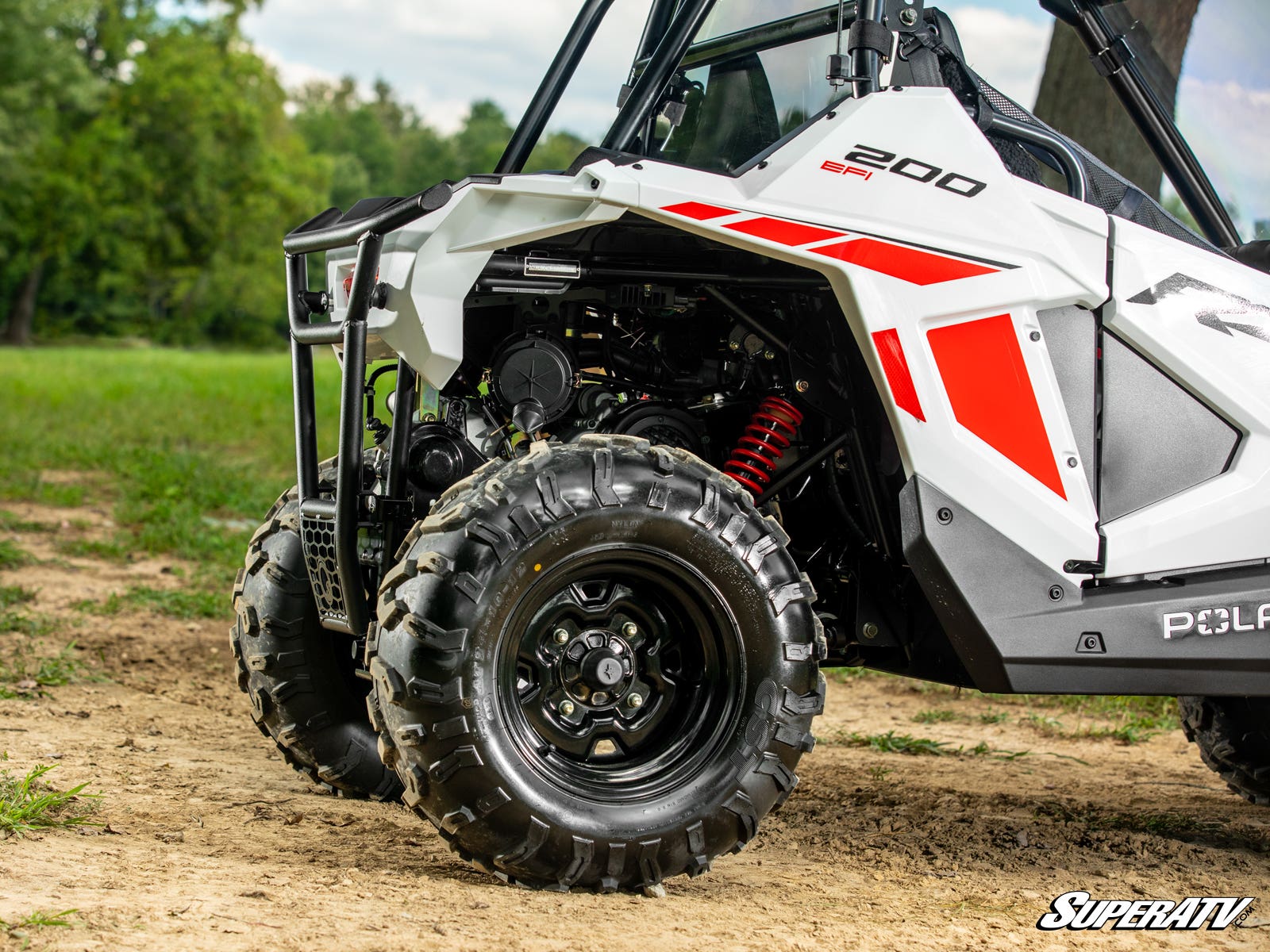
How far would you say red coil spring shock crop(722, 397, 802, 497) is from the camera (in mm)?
4070

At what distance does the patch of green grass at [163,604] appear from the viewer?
7457 millimetres

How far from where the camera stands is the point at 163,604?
7.66 m

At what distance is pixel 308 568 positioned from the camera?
400 cm

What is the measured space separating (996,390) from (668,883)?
154 cm

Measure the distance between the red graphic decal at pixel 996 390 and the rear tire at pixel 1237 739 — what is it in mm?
1534

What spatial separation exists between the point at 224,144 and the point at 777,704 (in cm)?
5140

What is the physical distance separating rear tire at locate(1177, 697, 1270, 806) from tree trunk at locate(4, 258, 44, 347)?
2016 inches

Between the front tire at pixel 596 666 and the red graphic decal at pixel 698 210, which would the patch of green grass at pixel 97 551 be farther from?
the red graphic decal at pixel 698 210

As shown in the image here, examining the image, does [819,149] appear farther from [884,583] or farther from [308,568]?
[308,568]

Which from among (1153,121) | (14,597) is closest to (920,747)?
(1153,121)

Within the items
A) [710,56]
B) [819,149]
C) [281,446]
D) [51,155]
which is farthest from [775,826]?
[51,155]

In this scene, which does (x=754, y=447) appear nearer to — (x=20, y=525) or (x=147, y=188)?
(x=20, y=525)

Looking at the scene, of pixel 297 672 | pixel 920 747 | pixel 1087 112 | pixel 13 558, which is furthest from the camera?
pixel 13 558

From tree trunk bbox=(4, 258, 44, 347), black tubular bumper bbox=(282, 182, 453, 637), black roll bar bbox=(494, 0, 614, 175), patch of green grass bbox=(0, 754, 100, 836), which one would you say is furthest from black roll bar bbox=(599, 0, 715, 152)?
tree trunk bbox=(4, 258, 44, 347)
